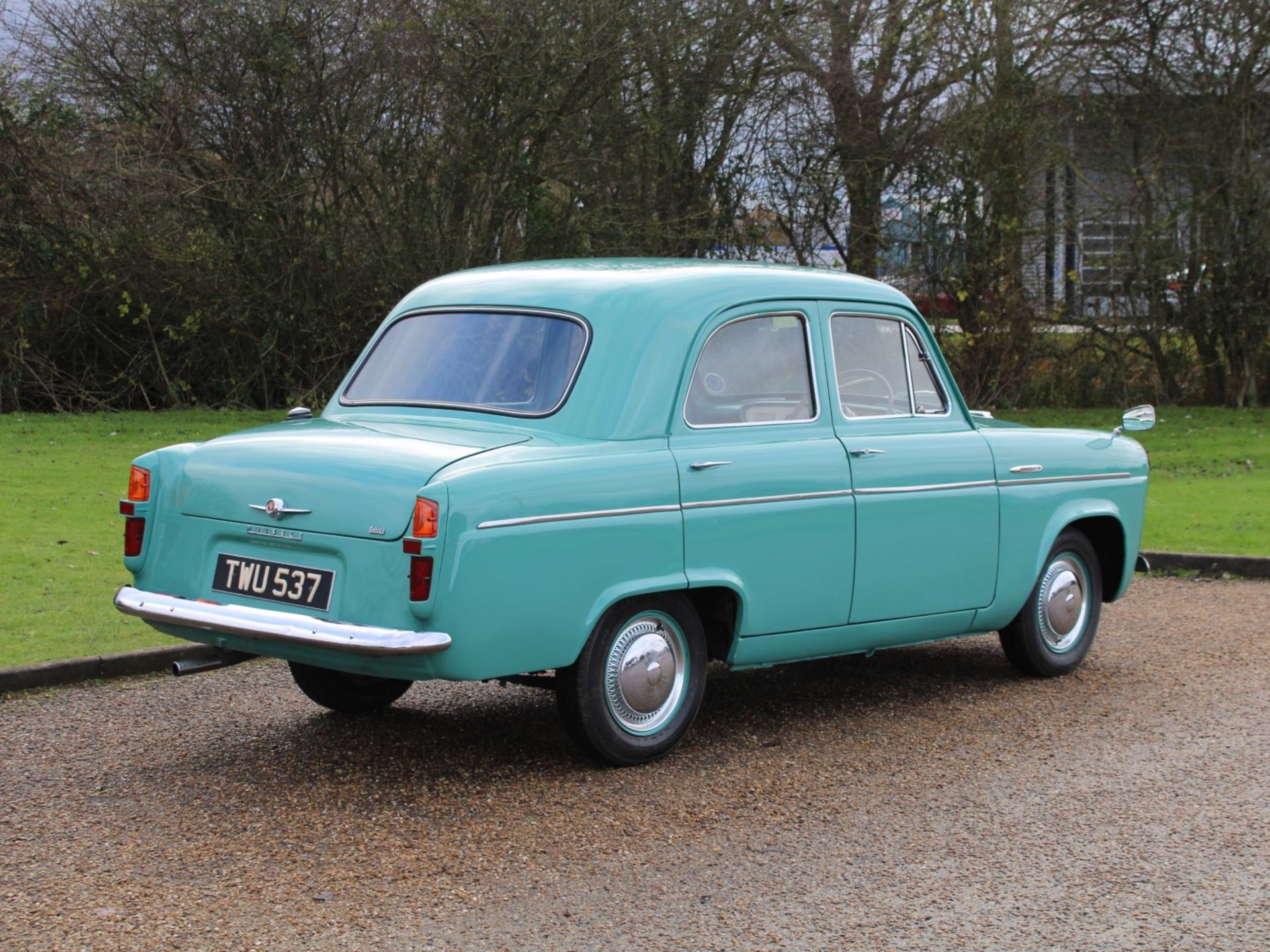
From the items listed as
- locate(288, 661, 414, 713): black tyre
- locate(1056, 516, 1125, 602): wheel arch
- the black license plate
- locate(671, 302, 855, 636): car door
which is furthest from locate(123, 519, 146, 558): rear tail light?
locate(1056, 516, 1125, 602): wheel arch

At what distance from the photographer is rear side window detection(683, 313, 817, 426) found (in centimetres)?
621

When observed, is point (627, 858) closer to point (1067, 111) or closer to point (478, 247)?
point (478, 247)

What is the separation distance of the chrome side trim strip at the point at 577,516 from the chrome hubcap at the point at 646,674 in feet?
1.33

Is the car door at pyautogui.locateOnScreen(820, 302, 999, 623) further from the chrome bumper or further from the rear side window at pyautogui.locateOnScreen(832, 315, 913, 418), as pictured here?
the chrome bumper

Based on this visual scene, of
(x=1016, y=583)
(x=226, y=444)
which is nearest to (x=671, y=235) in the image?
(x=1016, y=583)

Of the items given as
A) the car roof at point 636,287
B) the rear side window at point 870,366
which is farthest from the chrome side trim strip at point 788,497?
the car roof at point 636,287

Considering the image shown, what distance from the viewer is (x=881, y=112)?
2217 centimetres

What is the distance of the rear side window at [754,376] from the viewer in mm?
6215

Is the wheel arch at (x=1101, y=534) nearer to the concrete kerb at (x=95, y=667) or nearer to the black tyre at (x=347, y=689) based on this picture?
the black tyre at (x=347, y=689)

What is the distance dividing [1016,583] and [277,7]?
1407 cm

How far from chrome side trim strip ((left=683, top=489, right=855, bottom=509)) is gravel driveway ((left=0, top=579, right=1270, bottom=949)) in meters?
0.97

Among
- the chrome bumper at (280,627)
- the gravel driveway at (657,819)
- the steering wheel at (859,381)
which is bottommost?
the gravel driveway at (657,819)

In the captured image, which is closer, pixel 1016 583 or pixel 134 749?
pixel 134 749

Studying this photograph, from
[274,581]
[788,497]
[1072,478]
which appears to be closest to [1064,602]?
[1072,478]
